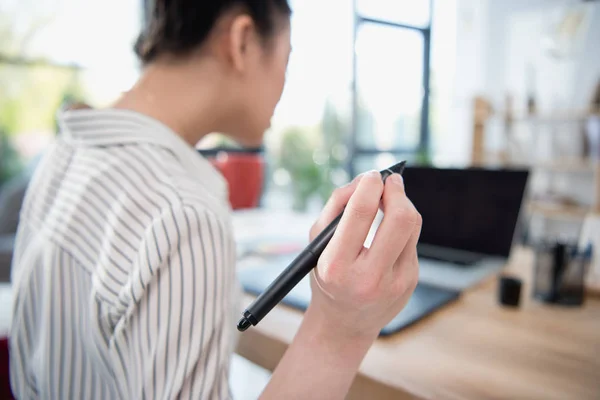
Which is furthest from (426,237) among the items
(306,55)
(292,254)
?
(306,55)

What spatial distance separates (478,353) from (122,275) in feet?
1.60

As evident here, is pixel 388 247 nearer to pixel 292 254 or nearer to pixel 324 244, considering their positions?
pixel 324 244

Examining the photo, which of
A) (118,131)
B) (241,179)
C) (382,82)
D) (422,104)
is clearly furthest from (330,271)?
(422,104)

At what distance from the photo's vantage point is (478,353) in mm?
601

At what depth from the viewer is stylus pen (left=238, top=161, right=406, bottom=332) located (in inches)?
15.0

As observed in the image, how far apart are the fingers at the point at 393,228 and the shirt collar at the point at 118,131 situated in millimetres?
306

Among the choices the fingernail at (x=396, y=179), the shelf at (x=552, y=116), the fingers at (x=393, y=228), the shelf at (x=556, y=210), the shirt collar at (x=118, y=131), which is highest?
the shirt collar at (x=118, y=131)

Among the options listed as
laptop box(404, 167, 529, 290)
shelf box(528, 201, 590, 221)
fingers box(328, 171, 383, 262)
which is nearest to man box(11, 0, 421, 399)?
fingers box(328, 171, 383, 262)

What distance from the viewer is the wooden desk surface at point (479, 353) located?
0.52 m

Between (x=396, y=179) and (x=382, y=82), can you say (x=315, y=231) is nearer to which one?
(x=396, y=179)

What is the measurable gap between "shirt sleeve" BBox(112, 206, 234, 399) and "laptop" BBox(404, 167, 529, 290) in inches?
22.7

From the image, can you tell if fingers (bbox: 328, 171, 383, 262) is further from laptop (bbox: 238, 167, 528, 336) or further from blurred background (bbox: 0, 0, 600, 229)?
blurred background (bbox: 0, 0, 600, 229)

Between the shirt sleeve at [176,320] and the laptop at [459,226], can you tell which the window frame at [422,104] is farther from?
the shirt sleeve at [176,320]

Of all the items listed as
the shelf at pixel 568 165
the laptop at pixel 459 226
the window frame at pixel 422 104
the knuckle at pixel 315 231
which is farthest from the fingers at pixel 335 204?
the window frame at pixel 422 104
